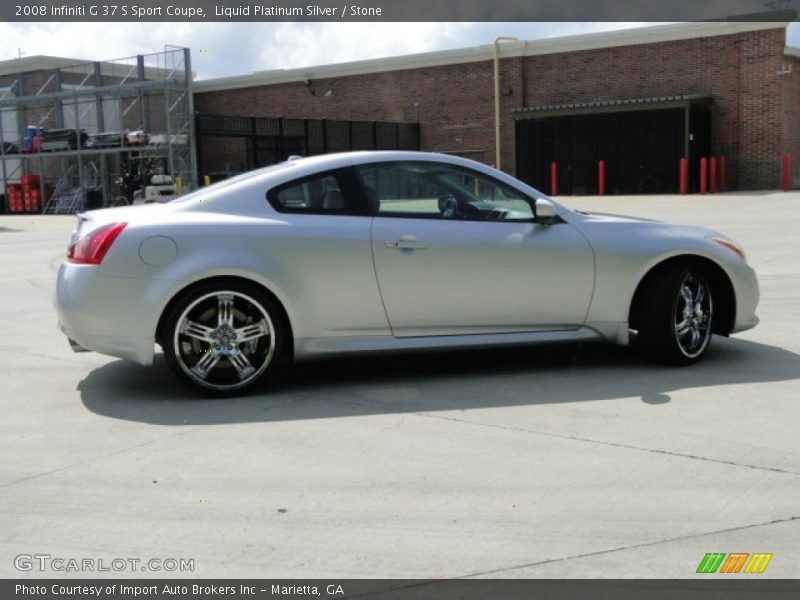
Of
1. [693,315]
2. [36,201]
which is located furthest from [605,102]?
[693,315]

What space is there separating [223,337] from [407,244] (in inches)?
50.4

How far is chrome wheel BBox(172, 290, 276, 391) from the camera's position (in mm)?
5785

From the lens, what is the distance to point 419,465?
15.0 feet

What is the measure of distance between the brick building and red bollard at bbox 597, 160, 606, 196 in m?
0.31

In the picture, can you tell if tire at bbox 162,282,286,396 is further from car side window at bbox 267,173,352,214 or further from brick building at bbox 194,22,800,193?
brick building at bbox 194,22,800,193

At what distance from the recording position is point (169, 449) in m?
4.89

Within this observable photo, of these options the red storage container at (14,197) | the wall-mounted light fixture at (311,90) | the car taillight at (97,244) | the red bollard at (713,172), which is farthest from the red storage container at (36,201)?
the car taillight at (97,244)

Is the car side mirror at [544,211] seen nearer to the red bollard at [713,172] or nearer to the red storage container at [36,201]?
the red bollard at [713,172]

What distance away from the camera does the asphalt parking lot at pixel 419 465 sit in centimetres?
360

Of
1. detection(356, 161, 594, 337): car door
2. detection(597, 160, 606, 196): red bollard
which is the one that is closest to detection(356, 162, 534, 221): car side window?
detection(356, 161, 594, 337): car door

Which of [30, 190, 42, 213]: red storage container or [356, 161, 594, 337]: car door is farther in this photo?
[30, 190, 42, 213]: red storage container
